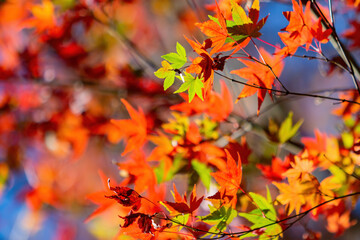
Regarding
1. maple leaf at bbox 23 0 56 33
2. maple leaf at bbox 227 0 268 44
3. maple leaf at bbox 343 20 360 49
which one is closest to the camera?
maple leaf at bbox 227 0 268 44

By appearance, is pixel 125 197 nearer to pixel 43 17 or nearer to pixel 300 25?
pixel 300 25

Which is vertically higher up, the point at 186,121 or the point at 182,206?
the point at 186,121

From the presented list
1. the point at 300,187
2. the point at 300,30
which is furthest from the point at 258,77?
the point at 300,187

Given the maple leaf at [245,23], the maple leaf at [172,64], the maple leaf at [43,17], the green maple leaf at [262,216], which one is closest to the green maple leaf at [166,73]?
the maple leaf at [172,64]

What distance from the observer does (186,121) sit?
2.39 feet

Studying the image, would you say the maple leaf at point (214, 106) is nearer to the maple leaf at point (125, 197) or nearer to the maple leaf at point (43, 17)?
the maple leaf at point (125, 197)

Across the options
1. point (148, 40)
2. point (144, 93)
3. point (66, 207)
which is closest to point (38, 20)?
point (144, 93)

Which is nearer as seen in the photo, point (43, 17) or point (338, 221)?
point (338, 221)

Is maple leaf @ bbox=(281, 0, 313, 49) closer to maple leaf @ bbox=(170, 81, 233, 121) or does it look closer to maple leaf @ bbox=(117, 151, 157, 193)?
maple leaf @ bbox=(170, 81, 233, 121)

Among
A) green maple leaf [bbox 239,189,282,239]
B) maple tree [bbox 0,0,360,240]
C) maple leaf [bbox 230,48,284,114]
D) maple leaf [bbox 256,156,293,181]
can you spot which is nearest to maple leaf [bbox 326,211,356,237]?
maple tree [bbox 0,0,360,240]

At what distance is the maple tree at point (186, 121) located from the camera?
1.59 ft

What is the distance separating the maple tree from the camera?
0.48 m

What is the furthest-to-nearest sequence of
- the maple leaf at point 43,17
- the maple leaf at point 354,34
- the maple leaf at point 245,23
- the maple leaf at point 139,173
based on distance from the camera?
1. the maple leaf at point 43,17
2. the maple leaf at point 354,34
3. the maple leaf at point 139,173
4. the maple leaf at point 245,23

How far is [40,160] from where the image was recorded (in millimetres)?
2377
